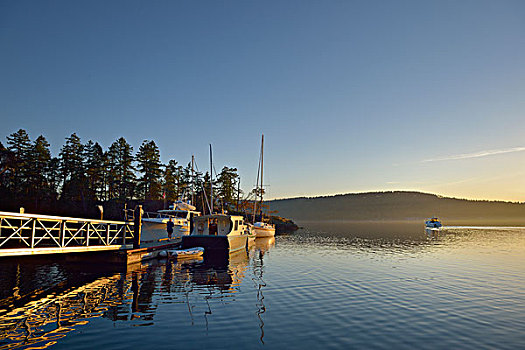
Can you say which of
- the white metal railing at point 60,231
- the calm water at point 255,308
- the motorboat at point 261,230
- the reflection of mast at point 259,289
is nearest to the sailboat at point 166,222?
the white metal railing at point 60,231

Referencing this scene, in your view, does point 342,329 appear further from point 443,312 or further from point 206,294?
point 206,294

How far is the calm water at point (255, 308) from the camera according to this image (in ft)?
36.9

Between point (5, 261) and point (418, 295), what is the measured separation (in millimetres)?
32937

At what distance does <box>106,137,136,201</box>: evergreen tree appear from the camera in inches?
2970

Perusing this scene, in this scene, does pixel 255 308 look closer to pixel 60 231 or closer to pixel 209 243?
pixel 60 231

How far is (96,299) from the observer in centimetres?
1619

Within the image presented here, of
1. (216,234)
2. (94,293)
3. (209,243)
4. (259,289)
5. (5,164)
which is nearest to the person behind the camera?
(94,293)

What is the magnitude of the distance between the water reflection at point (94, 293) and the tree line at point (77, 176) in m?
35.1

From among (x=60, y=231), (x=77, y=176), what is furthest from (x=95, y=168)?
(x=60, y=231)

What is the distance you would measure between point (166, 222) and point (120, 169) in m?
40.8

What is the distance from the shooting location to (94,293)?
17484 mm

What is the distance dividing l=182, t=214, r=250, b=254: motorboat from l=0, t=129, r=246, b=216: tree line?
2240cm

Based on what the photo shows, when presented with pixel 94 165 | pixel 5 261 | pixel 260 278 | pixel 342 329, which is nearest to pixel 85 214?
pixel 94 165

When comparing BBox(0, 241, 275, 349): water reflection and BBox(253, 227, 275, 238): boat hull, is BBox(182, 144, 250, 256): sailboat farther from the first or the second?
BBox(253, 227, 275, 238): boat hull
